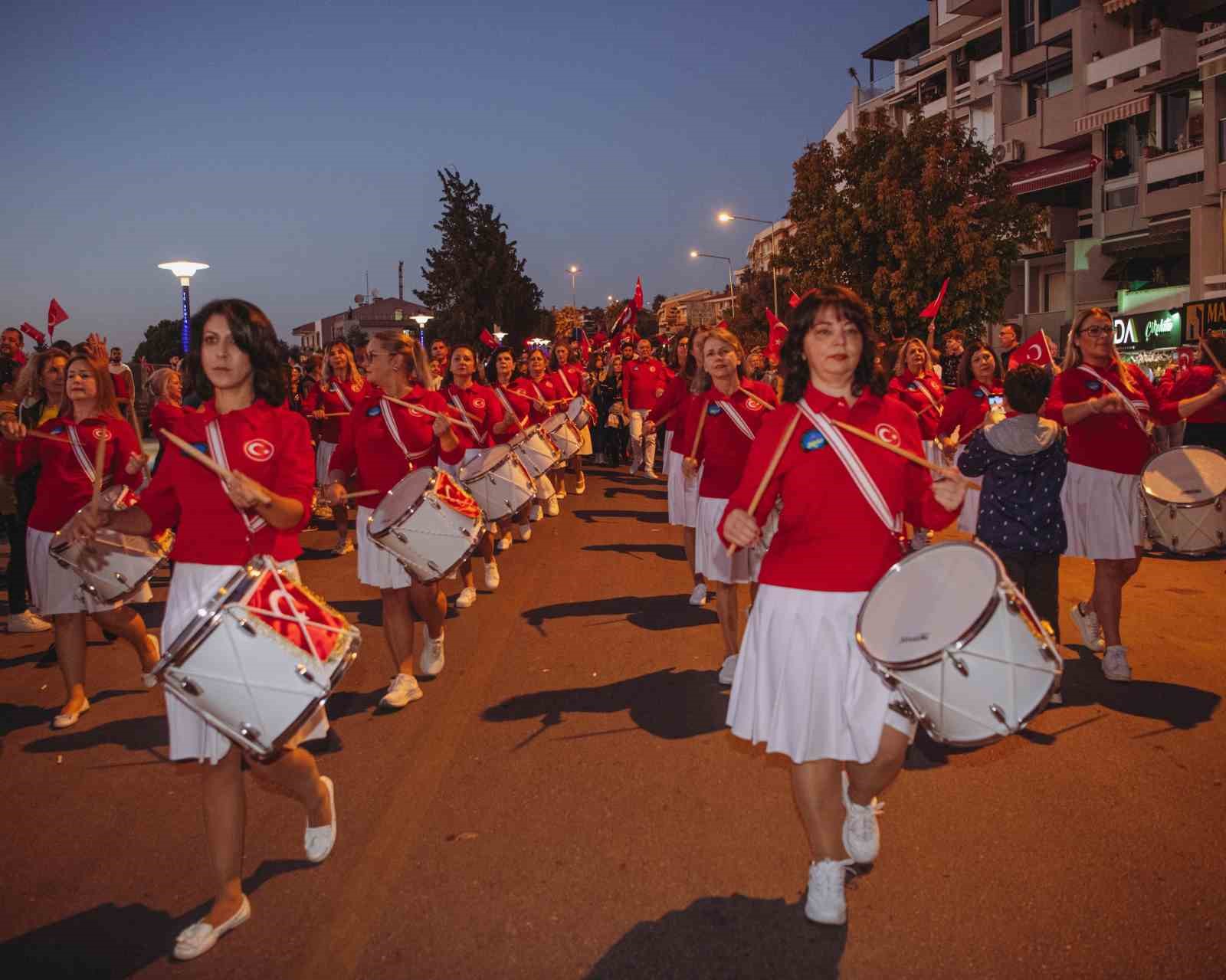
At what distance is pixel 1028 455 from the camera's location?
5.30 m

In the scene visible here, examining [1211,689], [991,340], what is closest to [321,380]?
[1211,689]

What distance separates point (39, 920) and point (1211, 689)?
5.97 meters

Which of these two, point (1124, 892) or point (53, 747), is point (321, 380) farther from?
point (1124, 892)

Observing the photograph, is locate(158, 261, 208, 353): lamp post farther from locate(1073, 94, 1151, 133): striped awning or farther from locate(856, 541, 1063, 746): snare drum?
locate(1073, 94, 1151, 133): striped awning

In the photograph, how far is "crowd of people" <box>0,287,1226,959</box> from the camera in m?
3.28

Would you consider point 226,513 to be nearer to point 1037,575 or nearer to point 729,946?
point 729,946

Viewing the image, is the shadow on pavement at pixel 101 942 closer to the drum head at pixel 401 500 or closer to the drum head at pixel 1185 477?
the drum head at pixel 401 500

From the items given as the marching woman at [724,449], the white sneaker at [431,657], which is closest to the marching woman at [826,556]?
the marching woman at [724,449]

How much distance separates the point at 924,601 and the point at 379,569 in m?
3.61

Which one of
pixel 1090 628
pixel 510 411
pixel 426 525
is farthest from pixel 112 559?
pixel 1090 628

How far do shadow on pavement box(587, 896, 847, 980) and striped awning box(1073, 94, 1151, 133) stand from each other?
112ft

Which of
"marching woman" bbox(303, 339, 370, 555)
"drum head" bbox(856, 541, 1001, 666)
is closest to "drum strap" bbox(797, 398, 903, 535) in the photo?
"drum head" bbox(856, 541, 1001, 666)

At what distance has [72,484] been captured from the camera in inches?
226

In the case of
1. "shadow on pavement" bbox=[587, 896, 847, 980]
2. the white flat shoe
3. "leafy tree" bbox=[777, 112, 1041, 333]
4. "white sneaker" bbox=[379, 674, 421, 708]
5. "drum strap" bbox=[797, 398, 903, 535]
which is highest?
"leafy tree" bbox=[777, 112, 1041, 333]
